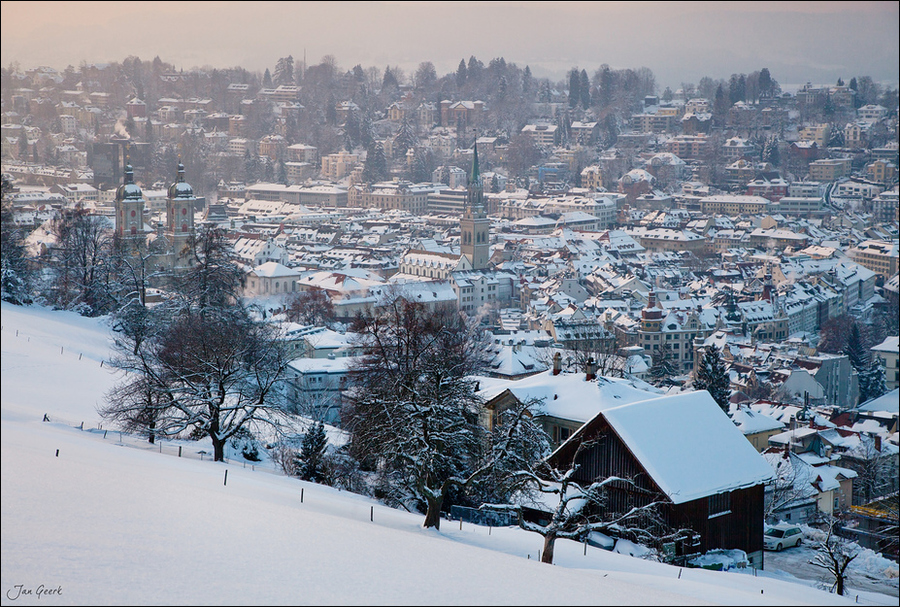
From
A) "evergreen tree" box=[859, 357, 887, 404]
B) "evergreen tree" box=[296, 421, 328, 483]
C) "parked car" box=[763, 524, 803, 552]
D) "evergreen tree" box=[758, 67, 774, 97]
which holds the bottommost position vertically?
"evergreen tree" box=[859, 357, 887, 404]

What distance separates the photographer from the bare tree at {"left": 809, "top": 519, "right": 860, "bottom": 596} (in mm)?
7602

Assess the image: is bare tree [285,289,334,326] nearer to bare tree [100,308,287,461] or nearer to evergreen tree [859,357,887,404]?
bare tree [100,308,287,461]

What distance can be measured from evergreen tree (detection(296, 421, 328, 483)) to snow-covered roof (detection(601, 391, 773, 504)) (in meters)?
2.70

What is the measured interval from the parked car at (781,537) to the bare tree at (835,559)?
23 cm

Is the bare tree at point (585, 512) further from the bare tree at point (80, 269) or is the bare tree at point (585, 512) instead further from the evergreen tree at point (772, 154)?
the evergreen tree at point (772, 154)

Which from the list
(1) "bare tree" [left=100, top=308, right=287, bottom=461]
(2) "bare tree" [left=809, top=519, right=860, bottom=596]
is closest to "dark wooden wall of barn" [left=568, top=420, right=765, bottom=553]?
(2) "bare tree" [left=809, top=519, right=860, bottom=596]

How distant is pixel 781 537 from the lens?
10.1 m

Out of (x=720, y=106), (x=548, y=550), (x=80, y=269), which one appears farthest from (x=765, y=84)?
(x=548, y=550)

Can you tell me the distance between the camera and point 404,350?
1293cm

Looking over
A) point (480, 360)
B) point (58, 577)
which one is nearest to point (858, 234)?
point (480, 360)

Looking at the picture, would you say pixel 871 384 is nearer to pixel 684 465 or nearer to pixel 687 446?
pixel 687 446

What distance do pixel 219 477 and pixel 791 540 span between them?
567cm

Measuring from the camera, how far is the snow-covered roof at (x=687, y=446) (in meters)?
8.27

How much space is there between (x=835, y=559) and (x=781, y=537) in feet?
7.96
